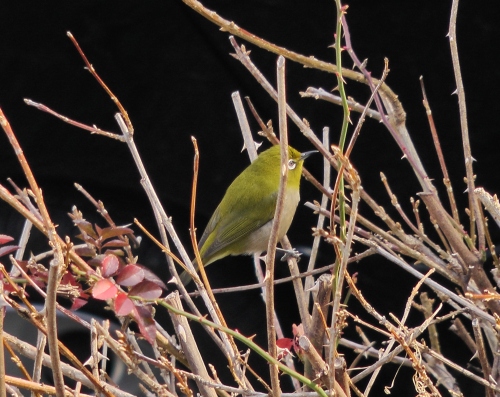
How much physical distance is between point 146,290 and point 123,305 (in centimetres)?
6

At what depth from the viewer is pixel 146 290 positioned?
151 centimetres

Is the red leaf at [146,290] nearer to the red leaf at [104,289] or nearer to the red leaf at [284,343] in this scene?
the red leaf at [104,289]

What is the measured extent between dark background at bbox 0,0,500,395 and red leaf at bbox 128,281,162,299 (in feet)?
7.48

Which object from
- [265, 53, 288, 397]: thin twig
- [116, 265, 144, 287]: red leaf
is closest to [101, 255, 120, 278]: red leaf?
[116, 265, 144, 287]: red leaf

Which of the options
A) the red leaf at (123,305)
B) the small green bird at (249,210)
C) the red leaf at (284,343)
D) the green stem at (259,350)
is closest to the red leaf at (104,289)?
the red leaf at (123,305)

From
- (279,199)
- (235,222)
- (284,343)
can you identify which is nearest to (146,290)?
(279,199)

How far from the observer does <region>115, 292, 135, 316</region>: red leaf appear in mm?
1454

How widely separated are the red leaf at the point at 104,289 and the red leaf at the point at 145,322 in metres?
0.06

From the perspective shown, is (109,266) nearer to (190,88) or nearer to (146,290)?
(146,290)

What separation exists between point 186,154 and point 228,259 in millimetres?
907

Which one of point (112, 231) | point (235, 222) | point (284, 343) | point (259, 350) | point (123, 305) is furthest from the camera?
point (235, 222)

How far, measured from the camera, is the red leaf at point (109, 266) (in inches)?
60.2

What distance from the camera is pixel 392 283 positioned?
4004mm

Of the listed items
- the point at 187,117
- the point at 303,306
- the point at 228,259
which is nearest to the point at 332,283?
the point at 303,306
